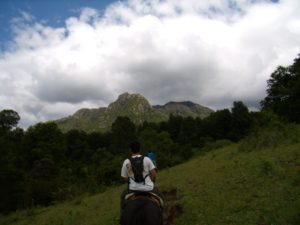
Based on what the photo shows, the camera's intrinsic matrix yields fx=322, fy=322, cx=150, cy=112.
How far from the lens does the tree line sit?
2930cm

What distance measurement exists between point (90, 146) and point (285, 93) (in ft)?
169

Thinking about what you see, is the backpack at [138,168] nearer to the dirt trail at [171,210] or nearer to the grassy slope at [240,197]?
the grassy slope at [240,197]

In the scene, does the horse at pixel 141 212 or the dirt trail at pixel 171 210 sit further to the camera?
the dirt trail at pixel 171 210

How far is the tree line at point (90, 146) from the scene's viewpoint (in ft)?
96.1

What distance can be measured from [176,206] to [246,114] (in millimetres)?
65259

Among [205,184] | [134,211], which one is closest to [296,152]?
[205,184]

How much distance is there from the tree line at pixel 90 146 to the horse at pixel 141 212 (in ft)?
55.9

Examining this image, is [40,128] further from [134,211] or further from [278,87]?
[134,211]

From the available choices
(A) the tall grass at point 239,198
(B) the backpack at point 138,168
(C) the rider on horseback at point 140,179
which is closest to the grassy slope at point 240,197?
(A) the tall grass at point 239,198

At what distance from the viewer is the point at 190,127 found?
79.9 meters

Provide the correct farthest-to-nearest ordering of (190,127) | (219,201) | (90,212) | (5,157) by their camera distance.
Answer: (190,127)
(5,157)
(90,212)
(219,201)

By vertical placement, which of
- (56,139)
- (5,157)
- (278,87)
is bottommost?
(5,157)

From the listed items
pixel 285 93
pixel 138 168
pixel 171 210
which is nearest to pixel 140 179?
pixel 138 168

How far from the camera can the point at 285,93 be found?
156ft
